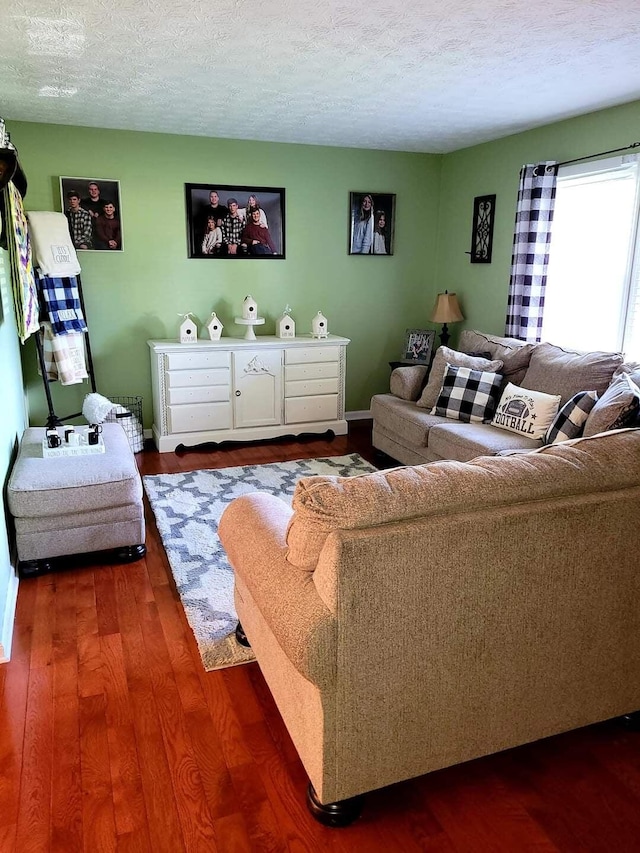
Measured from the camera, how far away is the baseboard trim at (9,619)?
2.36 meters

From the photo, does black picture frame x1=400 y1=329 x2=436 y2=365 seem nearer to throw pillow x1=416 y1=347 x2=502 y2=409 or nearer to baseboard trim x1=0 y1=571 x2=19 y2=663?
throw pillow x1=416 y1=347 x2=502 y2=409

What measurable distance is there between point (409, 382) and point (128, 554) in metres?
2.31

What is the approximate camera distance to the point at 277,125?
4.47m

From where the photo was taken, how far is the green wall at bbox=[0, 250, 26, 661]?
255 cm

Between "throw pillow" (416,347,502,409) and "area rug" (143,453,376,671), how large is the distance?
0.64m

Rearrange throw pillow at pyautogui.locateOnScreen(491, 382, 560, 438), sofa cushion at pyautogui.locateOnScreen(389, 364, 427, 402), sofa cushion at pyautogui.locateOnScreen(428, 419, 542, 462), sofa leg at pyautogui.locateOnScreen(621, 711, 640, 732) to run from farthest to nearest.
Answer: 1. sofa cushion at pyautogui.locateOnScreen(389, 364, 427, 402)
2. throw pillow at pyautogui.locateOnScreen(491, 382, 560, 438)
3. sofa cushion at pyautogui.locateOnScreen(428, 419, 542, 462)
4. sofa leg at pyautogui.locateOnScreen(621, 711, 640, 732)

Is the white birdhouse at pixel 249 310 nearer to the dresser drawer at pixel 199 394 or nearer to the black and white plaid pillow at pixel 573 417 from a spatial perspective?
the dresser drawer at pixel 199 394

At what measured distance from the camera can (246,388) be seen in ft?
16.5

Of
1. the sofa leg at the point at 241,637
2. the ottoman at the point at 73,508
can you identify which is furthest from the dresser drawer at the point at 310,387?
the sofa leg at the point at 241,637

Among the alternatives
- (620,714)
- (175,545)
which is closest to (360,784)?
(620,714)

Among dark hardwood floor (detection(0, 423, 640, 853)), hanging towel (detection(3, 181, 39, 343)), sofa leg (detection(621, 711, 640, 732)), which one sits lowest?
dark hardwood floor (detection(0, 423, 640, 853))

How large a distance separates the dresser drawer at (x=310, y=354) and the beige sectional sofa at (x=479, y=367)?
74 centimetres

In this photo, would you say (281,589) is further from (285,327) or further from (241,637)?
(285,327)

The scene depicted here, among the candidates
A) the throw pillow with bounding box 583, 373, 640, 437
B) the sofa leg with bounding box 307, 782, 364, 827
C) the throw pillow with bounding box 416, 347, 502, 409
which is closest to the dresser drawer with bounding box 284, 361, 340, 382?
the throw pillow with bounding box 416, 347, 502, 409
